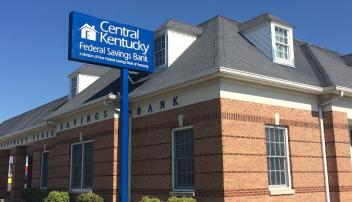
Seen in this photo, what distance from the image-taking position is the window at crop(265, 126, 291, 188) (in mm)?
14789

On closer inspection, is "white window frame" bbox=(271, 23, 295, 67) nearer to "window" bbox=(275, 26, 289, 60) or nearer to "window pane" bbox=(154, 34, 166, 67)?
"window" bbox=(275, 26, 289, 60)

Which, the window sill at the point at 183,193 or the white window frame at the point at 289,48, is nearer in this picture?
the window sill at the point at 183,193

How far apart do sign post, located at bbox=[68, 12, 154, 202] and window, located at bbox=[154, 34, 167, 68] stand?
2.28 meters

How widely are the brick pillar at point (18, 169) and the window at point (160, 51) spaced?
1538 cm

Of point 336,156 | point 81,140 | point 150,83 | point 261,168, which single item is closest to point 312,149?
point 336,156

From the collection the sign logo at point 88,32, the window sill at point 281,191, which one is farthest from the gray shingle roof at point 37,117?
the window sill at point 281,191

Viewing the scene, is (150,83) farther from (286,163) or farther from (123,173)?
(286,163)

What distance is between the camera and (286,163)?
15.2 metres

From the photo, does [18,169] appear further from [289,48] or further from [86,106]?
[289,48]

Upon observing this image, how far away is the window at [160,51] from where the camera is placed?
59.3 feet

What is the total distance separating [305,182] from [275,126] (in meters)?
2.41

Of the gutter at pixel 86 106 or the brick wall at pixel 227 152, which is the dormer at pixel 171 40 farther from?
the brick wall at pixel 227 152

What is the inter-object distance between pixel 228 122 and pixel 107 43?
16.8 ft

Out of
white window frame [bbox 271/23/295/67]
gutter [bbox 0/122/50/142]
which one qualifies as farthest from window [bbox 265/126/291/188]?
gutter [bbox 0/122/50/142]
